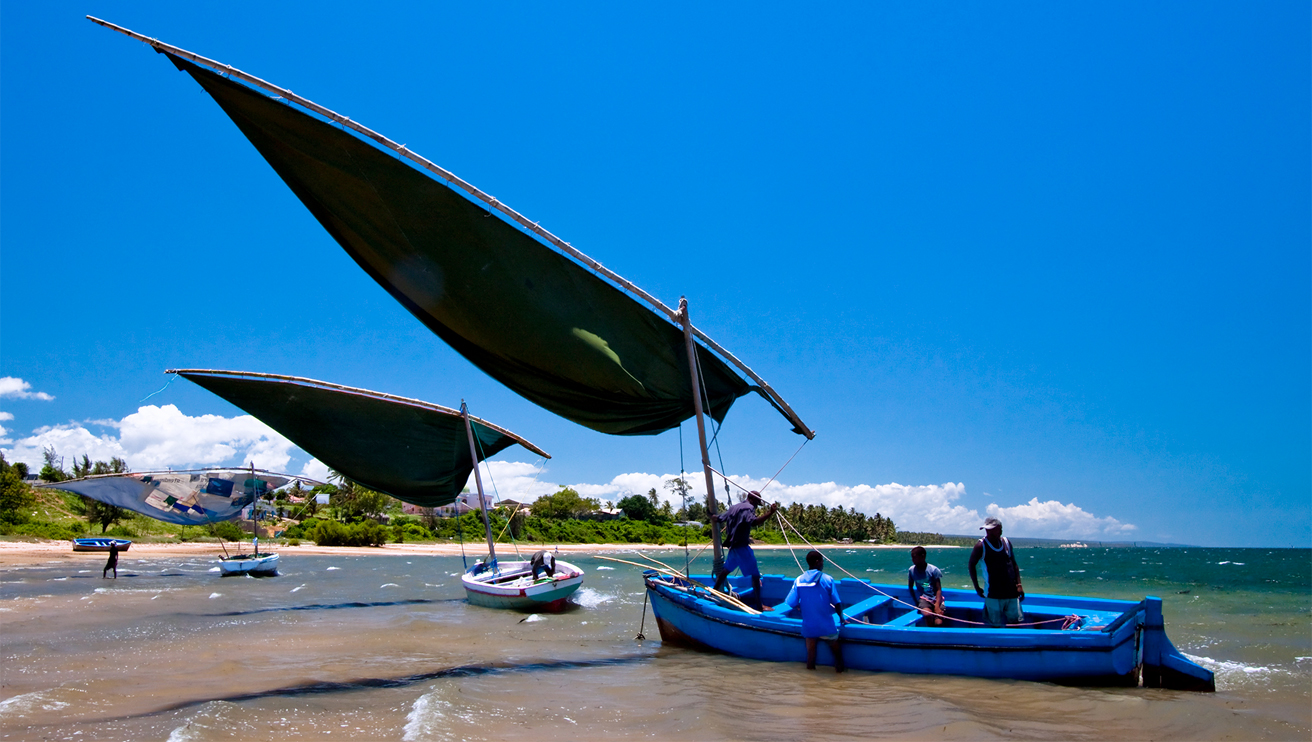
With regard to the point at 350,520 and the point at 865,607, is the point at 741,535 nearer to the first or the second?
the point at 865,607

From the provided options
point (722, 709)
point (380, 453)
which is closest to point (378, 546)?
point (380, 453)

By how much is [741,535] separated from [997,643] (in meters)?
3.29

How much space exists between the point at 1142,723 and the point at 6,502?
2301 inches

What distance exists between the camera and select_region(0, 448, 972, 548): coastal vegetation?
1742 inches

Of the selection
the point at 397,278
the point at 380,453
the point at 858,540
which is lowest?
the point at 858,540

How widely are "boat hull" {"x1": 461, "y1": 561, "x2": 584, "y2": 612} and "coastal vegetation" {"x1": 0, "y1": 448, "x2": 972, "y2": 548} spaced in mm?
1810

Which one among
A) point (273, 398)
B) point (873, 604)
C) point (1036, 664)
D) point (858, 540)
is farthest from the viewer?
point (858, 540)

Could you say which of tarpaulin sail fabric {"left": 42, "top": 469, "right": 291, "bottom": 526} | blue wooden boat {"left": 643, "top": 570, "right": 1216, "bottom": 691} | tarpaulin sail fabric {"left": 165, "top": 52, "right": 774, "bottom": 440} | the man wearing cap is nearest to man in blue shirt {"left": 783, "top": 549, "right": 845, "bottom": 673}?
blue wooden boat {"left": 643, "top": 570, "right": 1216, "bottom": 691}

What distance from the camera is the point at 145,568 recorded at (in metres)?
31.7

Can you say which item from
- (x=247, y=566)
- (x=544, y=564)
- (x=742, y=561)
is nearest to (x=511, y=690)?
(x=742, y=561)

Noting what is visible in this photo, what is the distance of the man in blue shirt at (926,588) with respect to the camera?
9006 mm

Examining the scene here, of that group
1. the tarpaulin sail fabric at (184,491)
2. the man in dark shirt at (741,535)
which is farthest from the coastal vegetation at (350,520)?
the man in dark shirt at (741,535)

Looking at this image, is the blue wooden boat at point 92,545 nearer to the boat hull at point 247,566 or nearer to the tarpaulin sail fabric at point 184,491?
the boat hull at point 247,566

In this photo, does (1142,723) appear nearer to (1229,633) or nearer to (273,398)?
(1229,633)
